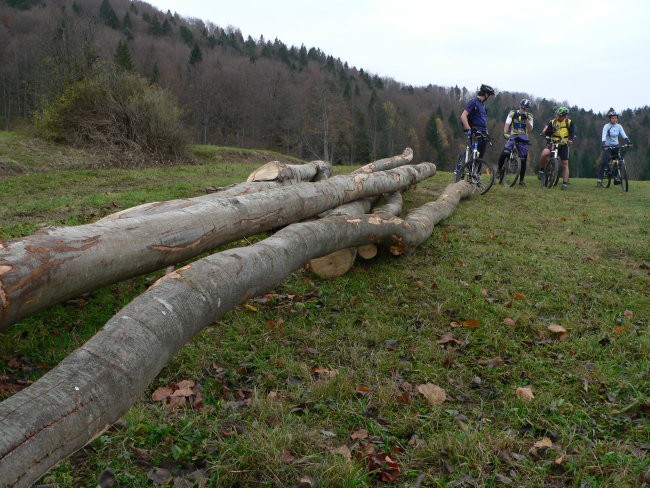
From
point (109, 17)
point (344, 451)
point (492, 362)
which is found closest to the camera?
point (344, 451)

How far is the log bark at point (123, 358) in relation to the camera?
1552 mm

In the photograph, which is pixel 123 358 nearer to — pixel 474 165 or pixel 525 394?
pixel 525 394

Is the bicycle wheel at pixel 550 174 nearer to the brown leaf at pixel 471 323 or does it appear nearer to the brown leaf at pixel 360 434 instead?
the brown leaf at pixel 471 323

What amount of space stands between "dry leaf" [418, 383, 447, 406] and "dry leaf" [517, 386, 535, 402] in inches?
16.9

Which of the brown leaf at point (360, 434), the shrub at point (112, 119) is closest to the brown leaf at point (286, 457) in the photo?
the brown leaf at point (360, 434)

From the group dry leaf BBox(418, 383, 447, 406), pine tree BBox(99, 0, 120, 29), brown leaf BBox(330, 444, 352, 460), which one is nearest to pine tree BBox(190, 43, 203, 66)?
pine tree BBox(99, 0, 120, 29)

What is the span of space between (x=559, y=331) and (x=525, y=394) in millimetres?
994

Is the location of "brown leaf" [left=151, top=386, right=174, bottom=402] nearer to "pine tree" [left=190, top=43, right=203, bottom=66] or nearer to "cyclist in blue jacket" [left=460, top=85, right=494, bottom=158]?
"cyclist in blue jacket" [left=460, top=85, right=494, bottom=158]

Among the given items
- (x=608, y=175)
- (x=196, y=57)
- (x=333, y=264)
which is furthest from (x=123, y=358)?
(x=196, y=57)

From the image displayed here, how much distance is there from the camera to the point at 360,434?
7.50 feet

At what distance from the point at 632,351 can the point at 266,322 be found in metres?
2.60

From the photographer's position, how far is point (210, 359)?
3.01 meters

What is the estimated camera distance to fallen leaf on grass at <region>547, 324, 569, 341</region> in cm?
333

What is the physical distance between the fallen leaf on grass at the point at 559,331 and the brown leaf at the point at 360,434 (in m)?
1.82
